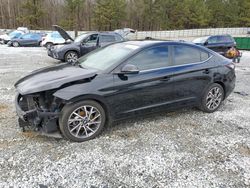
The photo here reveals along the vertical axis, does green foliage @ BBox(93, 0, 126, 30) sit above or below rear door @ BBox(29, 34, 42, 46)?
above

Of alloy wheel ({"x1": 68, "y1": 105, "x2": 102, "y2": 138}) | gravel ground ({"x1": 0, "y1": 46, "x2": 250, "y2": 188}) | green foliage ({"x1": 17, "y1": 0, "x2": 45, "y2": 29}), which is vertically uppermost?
green foliage ({"x1": 17, "y1": 0, "x2": 45, "y2": 29})

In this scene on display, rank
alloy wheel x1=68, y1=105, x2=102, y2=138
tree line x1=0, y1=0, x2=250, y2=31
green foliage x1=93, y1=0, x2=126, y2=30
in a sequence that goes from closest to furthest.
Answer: alloy wheel x1=68, y1=105, x2=102, y2=138 < green foliage x1=93, y1=0, x2=126, y2=30 < tree line x1=0, y1=0, x2=250, y2=31

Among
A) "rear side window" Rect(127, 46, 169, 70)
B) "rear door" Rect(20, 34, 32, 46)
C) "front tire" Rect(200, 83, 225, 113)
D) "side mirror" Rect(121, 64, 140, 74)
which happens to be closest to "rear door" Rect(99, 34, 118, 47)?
"front tire" Rect(200, 83, 225, 113)

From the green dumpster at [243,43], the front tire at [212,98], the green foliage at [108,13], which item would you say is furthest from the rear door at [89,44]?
the green foliage at [108,13]

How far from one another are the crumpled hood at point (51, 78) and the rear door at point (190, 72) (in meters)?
1.52

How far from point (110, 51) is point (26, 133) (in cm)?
198

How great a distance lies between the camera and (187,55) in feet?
14.6

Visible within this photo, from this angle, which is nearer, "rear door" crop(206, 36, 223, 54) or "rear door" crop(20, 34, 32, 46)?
"rear door" crop(206, 36, 223, 54)

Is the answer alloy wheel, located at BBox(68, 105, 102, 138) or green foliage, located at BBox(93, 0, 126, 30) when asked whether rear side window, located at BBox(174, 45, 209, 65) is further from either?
green foliage, located at BBox(93, 0, 126, 30)

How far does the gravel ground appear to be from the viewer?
2.78 metres

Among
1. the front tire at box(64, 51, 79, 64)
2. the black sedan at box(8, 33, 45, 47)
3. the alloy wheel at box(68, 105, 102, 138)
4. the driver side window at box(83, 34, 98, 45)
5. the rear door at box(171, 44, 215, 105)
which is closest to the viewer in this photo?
the alloy wheel at box(68, 105, 102, 138)

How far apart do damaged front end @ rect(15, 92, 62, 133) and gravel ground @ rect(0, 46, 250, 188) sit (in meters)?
0.26

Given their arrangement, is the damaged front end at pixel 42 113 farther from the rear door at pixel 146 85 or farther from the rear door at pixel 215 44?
the rear door at pixel 215 44

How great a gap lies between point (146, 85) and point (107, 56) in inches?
34.8
